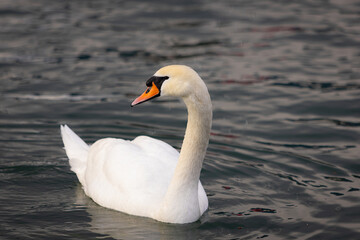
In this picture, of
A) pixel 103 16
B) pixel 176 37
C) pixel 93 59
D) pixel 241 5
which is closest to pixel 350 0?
pixel 241 5

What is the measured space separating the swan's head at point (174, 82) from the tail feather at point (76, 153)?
2.21 m

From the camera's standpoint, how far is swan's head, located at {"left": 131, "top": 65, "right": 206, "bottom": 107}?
21.0 ft

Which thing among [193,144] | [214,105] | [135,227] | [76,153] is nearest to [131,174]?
[135,227]

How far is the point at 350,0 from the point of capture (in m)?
18.4

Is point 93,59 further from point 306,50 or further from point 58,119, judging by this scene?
point 306,50

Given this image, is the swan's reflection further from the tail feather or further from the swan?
the tail feather

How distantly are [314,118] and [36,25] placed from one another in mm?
8180

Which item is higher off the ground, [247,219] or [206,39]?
[206,39]

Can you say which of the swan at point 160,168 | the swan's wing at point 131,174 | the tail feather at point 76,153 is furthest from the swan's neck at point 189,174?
the tail feather at point 76,153

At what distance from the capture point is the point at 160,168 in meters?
7.52

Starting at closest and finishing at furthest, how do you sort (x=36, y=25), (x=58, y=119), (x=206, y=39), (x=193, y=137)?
(x=193, y=137) < (x=58, y=119) < (x=206, y=39) < (x=36, y=25)

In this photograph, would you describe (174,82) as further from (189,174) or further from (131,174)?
(131,174)

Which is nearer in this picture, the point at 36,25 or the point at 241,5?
the point at 36,25

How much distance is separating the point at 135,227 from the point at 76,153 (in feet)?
6.60
